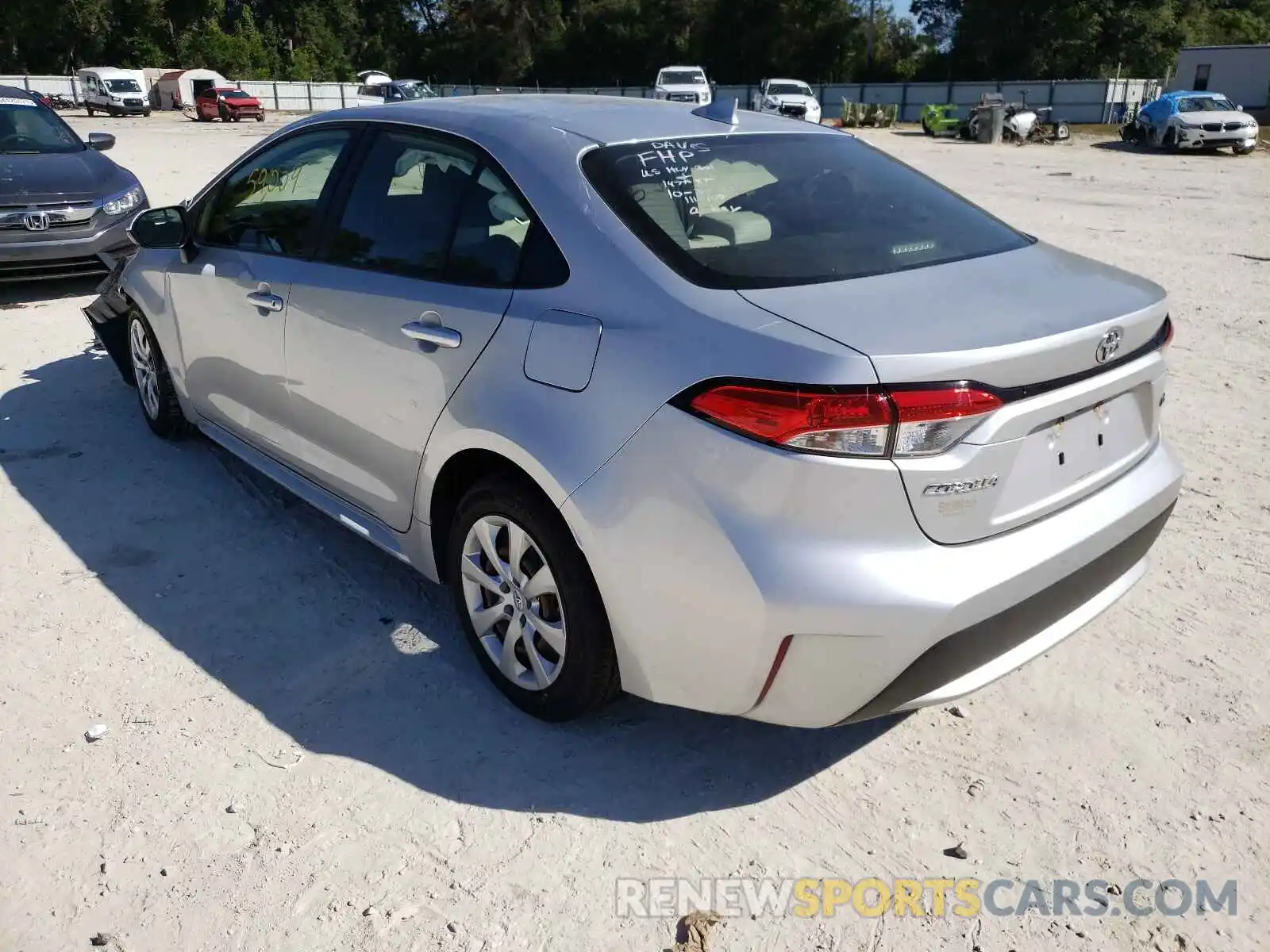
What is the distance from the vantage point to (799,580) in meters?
2.26

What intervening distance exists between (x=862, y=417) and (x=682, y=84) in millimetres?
35587

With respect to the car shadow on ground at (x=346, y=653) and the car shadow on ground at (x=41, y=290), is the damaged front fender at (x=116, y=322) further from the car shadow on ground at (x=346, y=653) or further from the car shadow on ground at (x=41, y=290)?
→ the car shadow on ground at (x=41, y=290)

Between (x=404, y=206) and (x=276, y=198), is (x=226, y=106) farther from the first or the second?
(x=404, y=206)

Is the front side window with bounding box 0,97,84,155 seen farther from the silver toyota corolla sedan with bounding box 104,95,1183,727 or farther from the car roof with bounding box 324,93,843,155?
the car roof with bounding box 324,93,843,155

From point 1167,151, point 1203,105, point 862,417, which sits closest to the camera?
point 862,417

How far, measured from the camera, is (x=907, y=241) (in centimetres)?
290

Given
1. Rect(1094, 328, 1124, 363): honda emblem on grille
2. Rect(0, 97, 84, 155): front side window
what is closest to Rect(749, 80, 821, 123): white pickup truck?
Rect(0, 97, 84, 155): front side window

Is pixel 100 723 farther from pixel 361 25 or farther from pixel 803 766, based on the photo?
pixel 361 25

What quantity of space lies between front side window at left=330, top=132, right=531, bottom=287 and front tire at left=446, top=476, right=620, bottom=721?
66cm

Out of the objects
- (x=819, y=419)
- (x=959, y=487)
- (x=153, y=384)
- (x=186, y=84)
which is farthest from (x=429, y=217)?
(x=186, y=84)

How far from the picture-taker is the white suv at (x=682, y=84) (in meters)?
33.6

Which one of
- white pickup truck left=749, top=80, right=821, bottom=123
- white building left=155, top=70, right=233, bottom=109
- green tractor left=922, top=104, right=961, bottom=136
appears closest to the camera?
white pickup truck left=749, top=80, right=821, bottom=123

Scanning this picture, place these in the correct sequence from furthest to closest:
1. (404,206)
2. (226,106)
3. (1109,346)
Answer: (226,106) → (404,206) → (1109,346)

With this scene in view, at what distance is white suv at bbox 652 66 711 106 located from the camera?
33562 millimetres
